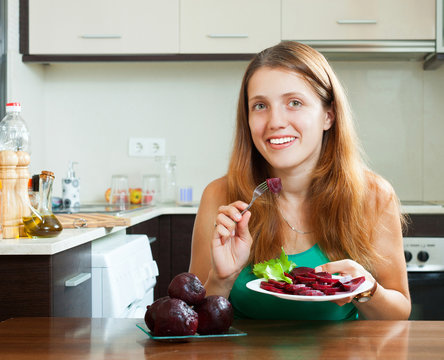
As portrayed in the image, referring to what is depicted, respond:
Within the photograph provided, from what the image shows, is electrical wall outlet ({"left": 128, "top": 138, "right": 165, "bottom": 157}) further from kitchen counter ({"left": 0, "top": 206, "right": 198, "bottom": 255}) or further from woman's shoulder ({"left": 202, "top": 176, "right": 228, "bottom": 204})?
woman's shoulder ({"left": 202, "top": 176, "right": 228, "bottom": 204})

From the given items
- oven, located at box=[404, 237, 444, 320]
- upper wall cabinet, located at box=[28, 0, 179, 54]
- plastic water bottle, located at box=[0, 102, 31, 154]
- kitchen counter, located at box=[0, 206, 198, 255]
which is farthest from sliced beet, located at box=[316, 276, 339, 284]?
upper wall cabinet, located at box=[28, 0, 179, 54]

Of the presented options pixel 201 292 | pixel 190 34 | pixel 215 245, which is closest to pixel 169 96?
pixel 190 34

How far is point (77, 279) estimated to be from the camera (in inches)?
63.1

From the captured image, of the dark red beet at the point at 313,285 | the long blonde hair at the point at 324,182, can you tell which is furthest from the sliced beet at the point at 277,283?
the long blonde hair at the point at 324,182

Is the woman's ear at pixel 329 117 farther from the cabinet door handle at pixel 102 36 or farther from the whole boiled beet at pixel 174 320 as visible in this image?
the cabinet door handle at pixel 102 36

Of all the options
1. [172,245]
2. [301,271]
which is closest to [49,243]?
[301,271]

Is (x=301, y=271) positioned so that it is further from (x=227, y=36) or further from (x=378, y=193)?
(x=227, y=36)

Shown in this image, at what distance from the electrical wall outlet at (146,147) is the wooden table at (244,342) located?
242 centimetres

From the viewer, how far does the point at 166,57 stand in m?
2.98

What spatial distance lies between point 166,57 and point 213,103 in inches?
17.7

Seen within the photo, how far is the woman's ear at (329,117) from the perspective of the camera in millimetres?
1499

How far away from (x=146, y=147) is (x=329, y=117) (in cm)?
195

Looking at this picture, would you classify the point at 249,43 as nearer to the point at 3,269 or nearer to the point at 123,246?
the point at 123,246

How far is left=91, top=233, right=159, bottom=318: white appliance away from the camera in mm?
1790
